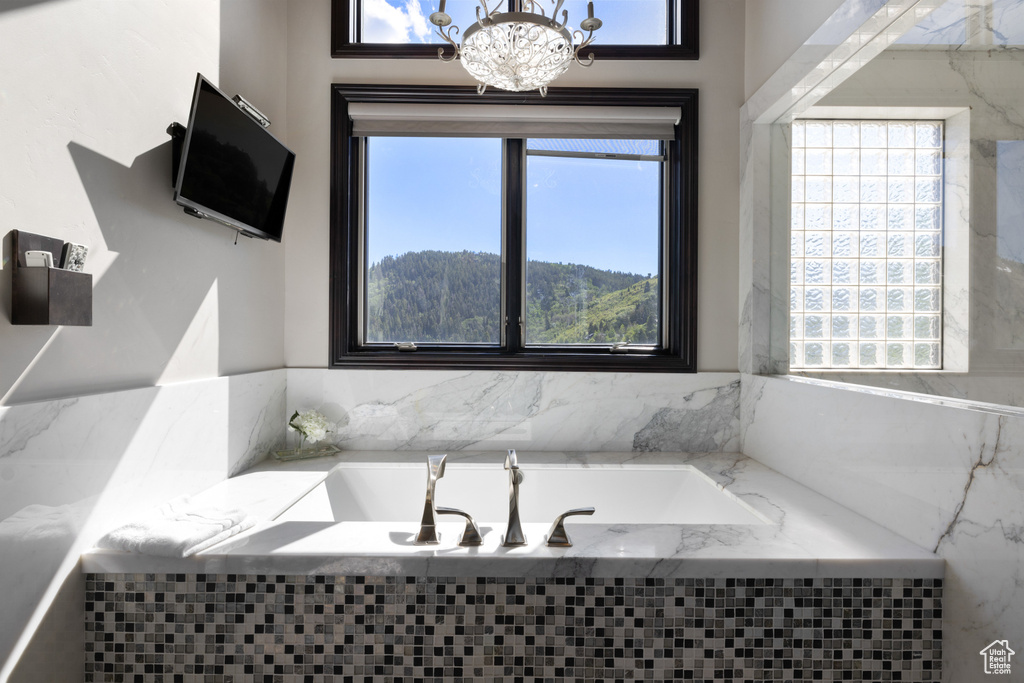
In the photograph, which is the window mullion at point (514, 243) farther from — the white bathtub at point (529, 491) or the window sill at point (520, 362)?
the white bathtub at point (529, 491)

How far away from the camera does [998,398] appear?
1.11 meters

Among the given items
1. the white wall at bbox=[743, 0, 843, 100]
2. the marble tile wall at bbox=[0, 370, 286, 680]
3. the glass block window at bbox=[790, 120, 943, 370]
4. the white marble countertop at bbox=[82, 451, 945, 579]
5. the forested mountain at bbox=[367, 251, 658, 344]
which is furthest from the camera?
the forested mountain at bbox=[367, 251, 658, 344]

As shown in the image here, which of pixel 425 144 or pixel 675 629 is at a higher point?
pixel 425 144

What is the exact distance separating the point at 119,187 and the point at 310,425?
110 centimetres

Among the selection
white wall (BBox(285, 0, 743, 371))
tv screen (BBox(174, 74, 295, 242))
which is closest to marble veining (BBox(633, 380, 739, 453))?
white wall (BBox(285, 0, 743, 371))

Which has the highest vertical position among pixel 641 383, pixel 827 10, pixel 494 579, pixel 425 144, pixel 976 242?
pixel 827 10

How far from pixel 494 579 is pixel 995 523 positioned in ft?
3.42

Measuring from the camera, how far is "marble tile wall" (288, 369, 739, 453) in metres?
2.26

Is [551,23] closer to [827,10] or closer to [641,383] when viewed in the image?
[827,10]

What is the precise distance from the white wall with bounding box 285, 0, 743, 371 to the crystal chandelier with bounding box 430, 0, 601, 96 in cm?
76

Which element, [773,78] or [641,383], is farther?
[641,383]

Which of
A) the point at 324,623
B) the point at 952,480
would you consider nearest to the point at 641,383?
the point at 952,480

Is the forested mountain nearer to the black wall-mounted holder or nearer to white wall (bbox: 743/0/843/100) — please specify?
white wall (bbox: 743/0/843/100)

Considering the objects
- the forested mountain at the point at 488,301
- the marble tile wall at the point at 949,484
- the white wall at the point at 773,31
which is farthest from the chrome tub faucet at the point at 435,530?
the white wall at the point at 773,31
